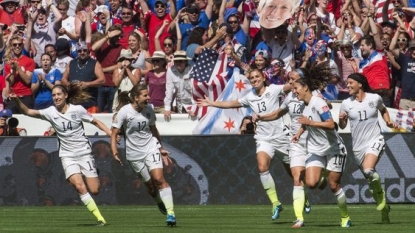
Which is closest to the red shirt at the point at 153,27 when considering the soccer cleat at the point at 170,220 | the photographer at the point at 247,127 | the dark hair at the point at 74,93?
the photographer at the point at 247,127

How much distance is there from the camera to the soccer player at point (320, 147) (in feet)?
54.4

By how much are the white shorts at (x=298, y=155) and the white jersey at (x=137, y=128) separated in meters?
2.05

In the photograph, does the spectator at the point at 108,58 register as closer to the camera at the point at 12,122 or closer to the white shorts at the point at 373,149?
the camera at the point at 12,122

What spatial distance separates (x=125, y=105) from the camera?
18297 mm

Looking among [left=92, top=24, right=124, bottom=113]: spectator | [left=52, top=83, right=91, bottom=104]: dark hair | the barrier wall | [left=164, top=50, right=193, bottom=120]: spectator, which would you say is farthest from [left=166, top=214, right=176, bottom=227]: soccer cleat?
[left=92, top=24, right=124, bottom=113]: spectator

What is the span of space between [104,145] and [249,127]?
9.30ft

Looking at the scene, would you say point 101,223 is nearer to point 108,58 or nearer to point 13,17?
point 108,58

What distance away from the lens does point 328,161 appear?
16828 millimetres

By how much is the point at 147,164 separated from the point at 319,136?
2755 mm

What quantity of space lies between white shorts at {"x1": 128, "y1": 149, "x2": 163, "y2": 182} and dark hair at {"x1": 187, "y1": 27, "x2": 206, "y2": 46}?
6.88m

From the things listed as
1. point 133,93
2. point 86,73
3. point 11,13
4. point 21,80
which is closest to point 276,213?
point 133,93

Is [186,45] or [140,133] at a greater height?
[186,45]

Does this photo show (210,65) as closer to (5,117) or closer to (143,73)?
(143,73)

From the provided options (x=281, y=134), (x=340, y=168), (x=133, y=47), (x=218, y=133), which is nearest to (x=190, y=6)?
(x=133, y=47)
